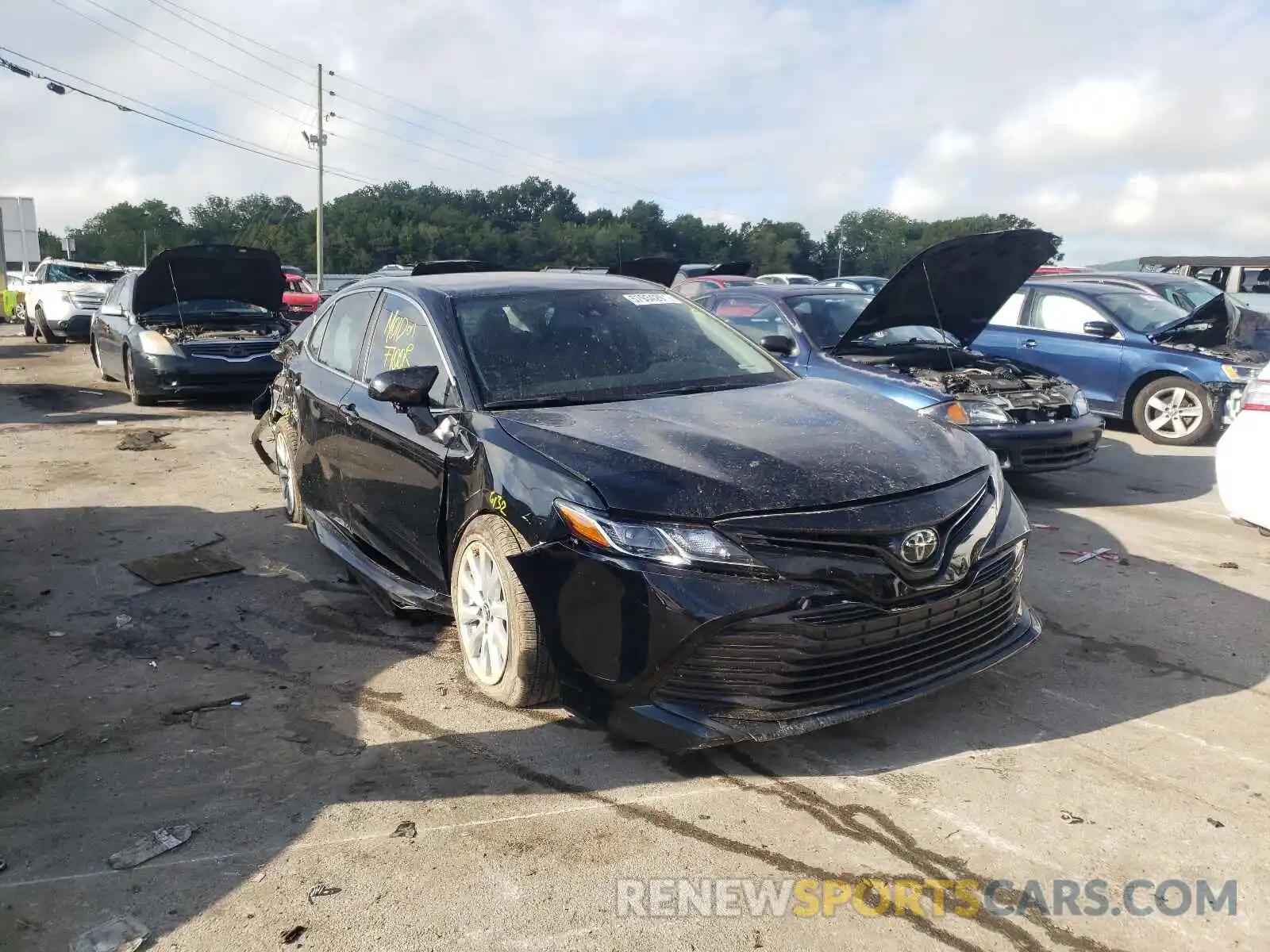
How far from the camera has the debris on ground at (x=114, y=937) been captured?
2.47 meters

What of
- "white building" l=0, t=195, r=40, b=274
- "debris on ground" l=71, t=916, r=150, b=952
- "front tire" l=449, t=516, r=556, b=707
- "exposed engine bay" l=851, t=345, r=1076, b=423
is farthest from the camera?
"white building" l=0, t=195, r=40, b=274

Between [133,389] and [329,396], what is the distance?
760cm

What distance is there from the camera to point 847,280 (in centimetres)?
1922

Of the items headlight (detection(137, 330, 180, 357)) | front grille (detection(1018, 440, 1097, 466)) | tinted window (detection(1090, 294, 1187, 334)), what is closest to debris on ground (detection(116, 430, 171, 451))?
headlight (detection(137, 330, 180, 357))

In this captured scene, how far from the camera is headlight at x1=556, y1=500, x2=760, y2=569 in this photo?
3.05 meters

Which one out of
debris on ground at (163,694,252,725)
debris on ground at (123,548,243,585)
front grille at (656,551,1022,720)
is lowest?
debris on ground at (163,694,252,725)

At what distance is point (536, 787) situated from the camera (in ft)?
10.6

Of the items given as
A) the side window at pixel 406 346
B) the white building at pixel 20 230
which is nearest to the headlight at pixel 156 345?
the side window at pixel 406 346

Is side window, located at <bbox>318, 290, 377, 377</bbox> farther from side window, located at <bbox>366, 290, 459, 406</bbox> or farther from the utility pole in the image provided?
the utility pole

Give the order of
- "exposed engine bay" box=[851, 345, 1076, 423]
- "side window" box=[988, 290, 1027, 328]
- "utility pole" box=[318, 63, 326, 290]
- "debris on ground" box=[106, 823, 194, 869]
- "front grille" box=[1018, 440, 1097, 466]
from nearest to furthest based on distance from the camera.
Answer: "debris on ground" box=[106, 823, 194, 869]
"front grille" box=[1018, 440, 1097, 466]
"exposed engine bay" box=[851, 345, 1076, 423]
"side window" box=[988, 290, 1027, 328]
"utility pole" box=[318, 63, 326, 290]

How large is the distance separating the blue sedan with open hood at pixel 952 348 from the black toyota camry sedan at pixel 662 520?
264cm

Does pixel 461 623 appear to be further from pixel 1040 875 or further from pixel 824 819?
pixel 1040 875

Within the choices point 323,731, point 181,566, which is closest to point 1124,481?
point 323,731

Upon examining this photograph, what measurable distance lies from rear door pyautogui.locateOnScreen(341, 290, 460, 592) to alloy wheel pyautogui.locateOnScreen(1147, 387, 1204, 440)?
8293 mm
